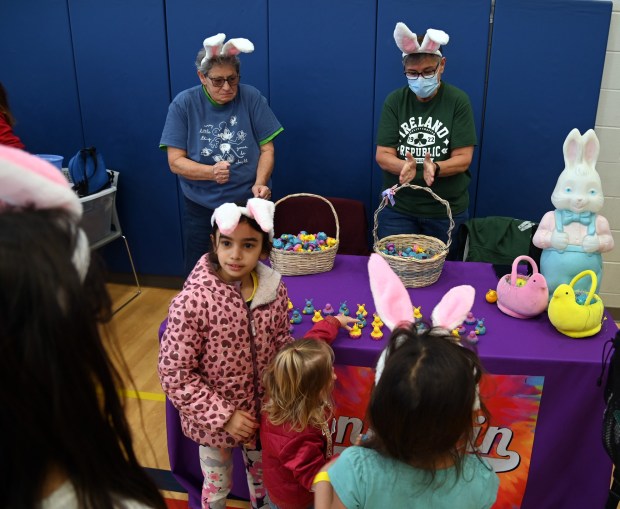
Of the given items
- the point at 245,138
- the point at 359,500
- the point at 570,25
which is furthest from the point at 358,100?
the point at 359,500

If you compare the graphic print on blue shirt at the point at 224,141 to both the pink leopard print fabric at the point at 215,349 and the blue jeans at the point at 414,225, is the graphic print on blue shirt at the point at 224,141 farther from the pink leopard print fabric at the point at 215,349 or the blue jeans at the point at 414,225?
the pink leopard print fabric at the point at 215,349

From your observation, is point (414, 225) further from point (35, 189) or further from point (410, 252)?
point (35, 189)

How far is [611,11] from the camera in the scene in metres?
2.87

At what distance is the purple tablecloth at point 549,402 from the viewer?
161 cm

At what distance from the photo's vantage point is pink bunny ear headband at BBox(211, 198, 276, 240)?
56.9 inches

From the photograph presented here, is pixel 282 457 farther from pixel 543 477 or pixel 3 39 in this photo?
pixel 3 39

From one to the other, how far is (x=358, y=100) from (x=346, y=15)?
452 millimetres

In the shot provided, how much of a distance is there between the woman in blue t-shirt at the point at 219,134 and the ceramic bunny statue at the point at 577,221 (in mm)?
1166

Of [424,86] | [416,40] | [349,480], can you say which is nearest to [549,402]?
[349,480]

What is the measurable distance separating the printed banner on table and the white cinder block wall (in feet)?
6.64

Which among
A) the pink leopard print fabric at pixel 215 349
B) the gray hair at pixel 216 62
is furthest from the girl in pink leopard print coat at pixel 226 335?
the gray hair at pixel 216 62

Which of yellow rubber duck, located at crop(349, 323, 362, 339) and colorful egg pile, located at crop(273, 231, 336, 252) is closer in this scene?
yellow rubber duck, located at crop(349, 323, 362, 339)

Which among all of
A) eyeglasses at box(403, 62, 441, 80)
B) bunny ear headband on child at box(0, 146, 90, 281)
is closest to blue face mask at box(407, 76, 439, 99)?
eyeglasses at box(403, 62, 441, 80)

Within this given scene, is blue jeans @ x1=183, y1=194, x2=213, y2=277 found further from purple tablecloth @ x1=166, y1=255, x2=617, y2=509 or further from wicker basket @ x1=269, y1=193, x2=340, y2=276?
purple tablecloth @ x1=166, y1=255, x2=617, y2=509
